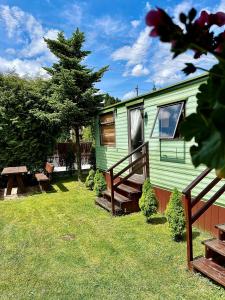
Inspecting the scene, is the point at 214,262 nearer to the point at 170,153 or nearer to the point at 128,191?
the point at 170,153

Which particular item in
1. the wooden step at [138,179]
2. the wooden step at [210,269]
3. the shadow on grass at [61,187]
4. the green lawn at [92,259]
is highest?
the wooden step at [138,179]

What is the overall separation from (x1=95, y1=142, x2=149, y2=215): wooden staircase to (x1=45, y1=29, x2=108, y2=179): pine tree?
13.0ft

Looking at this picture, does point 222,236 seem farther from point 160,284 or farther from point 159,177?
point 159,177

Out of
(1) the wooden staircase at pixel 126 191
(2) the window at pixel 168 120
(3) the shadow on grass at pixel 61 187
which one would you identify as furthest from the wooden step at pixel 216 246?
(3) the shadow on grass at pixel 61 187

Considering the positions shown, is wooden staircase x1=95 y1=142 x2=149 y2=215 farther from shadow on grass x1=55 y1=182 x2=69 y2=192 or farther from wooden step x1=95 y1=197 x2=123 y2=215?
shadow on grass x1=55 y1=182 x2=69 y2=192

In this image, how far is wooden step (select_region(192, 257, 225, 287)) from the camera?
373 cm

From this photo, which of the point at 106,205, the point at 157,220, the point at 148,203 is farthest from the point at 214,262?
the point at 106,205

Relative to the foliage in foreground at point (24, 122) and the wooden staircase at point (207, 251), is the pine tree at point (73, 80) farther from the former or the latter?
the wooden staircase at point (207, 251)

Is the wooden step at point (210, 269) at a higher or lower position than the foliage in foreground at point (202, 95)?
lower

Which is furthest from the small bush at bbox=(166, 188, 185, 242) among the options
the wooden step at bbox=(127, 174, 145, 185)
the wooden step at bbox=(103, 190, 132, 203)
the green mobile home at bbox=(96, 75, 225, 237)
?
the wooden step at bbox=(127, 174, 145, 185)

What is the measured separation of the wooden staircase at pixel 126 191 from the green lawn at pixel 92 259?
0.28 m

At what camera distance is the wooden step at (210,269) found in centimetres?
373

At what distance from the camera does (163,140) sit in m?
7.11

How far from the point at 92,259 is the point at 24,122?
836 centimetres
